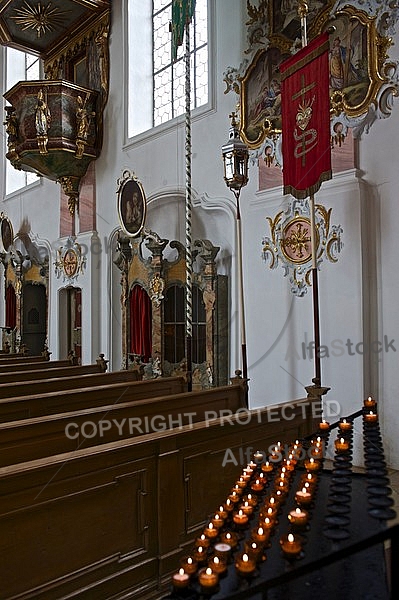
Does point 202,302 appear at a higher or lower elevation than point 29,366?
higher

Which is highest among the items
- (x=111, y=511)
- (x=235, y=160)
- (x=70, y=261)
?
(x=235, y=160)

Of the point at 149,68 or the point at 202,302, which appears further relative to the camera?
the point at 149,68

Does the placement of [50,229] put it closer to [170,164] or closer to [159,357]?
[170,164]

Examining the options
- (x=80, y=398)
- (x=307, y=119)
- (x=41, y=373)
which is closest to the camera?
(x=80, y=398)

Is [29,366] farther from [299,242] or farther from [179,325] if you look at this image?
[299,242]

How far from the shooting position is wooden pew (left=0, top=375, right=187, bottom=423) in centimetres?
420

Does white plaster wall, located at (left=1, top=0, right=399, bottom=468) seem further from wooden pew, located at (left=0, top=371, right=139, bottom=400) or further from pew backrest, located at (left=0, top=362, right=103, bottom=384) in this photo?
pew backrest, located at (left=0, top=362, right=103, bottom=384)

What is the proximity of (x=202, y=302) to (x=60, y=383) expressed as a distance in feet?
9.17

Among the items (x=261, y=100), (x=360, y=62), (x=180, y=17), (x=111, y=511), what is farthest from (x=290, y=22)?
Answer: (x=111, y=511)

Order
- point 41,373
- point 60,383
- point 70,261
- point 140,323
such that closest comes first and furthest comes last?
point 60,383, point 41,373, point 140,323, point 70,261

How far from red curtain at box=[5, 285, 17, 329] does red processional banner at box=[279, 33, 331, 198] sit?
8821 mm

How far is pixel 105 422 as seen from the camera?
4.01 meters

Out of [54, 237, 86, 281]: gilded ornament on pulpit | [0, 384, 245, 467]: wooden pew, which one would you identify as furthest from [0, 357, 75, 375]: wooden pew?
[54, 237, 86, 281]: gilded ornament on pulpit

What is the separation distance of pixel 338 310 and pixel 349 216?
3.25ft
